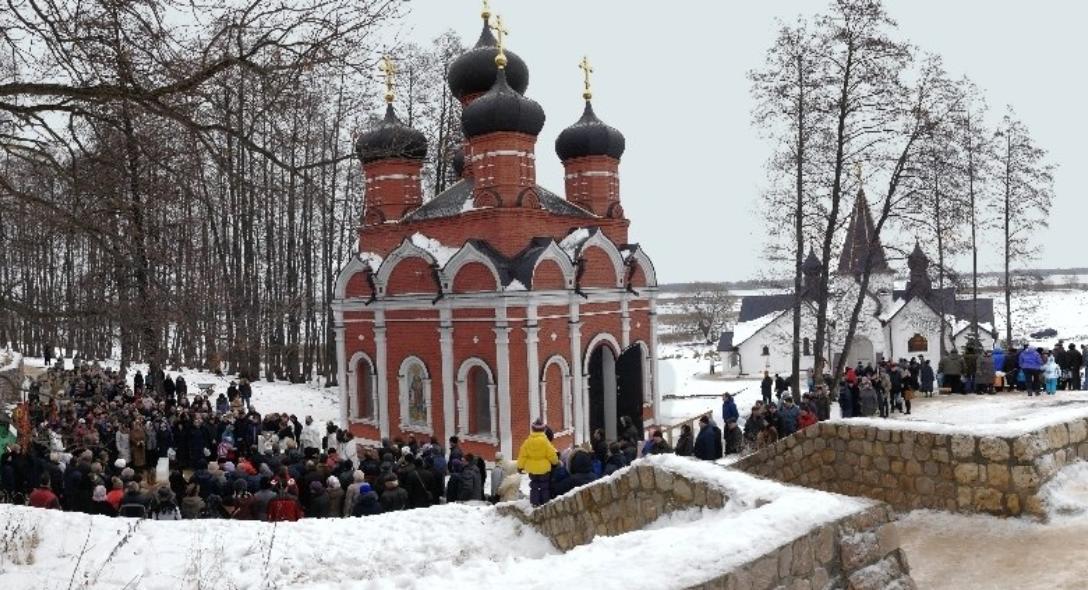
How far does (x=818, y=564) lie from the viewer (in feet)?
14.1

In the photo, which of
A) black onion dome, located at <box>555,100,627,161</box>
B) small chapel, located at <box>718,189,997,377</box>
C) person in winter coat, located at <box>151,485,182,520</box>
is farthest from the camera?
small chapel, located at <box>718,189,997,377</box>

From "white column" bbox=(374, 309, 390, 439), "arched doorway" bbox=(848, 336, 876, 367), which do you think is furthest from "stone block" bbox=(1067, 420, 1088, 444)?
"arched doorway" bbox=(848, 336, 876, 367)

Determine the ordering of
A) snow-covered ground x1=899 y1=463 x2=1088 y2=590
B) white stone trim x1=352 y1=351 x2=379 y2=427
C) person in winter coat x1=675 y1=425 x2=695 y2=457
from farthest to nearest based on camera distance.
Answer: white stone trim x1=352 y1=351 x2=379 y2=427
person in winter coat x1=675 y1=425 x2=695 y2=457
snow-covered ground x1=899 y1=463 x2=1088 y2=590

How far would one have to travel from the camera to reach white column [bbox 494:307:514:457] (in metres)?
16.4

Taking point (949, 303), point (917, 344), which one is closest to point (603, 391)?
point (949, 303)

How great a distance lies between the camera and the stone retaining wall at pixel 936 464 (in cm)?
668

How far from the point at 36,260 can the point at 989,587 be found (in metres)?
11.1

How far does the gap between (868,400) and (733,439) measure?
2.93 metres

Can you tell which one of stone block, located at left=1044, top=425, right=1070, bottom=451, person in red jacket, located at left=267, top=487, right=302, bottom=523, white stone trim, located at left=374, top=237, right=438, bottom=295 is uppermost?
white stone trim, located at left=374, top=237, right=438, bottom=295

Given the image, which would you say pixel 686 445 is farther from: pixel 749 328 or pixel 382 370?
pixel 749 328

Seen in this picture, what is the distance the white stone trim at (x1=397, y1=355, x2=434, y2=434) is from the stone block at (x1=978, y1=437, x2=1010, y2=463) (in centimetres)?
1265

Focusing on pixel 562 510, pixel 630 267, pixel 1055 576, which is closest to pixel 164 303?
pixel 562 510

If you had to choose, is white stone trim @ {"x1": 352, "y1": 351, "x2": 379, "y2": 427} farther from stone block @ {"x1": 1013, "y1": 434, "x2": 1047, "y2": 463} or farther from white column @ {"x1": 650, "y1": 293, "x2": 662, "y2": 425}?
stone block @ {"x1": 1013, "y1": 434, "x2": 1047, "y2": 463}

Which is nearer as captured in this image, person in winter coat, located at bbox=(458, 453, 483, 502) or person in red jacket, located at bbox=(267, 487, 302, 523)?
person in red jacket, located at bbox=(267, 487, 302, 523)
